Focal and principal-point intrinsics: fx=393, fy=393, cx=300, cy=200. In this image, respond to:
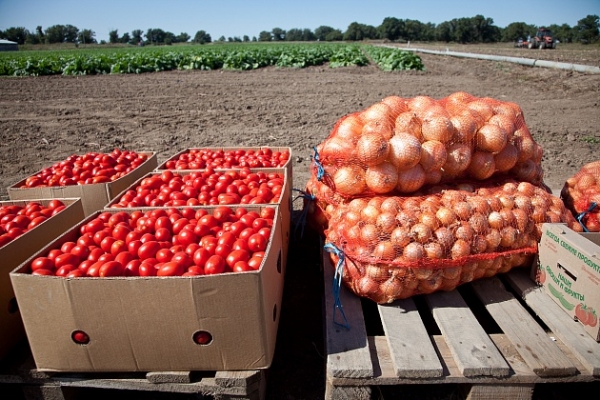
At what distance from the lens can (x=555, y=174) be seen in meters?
6.01

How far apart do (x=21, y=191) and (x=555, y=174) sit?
698 cm

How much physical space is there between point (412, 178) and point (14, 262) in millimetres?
2775

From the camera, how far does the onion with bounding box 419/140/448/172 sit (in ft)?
9.45

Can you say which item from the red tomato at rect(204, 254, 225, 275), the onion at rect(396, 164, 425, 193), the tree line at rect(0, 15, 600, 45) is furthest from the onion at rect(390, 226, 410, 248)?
the tree line at rect(0, 15, 600, 45)

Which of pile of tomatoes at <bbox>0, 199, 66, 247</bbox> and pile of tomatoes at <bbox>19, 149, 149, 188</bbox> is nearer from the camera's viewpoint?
pile of tomatoes at <bbox>0, 199, 66, 247</bbox>

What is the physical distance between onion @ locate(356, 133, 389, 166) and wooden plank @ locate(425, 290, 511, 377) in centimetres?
106

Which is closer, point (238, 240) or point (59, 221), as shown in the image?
point (238, 240)

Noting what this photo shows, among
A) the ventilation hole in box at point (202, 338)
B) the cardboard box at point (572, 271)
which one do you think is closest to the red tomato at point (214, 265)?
the ventilation hole in box at point (202, 338)

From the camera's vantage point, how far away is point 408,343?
235cm

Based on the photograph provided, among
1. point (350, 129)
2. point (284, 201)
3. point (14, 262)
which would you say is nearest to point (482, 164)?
point (350, 129)

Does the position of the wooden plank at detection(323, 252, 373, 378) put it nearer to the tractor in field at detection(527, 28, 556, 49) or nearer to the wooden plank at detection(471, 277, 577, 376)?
the wooden plank at detection(471, 277, 577, 376)

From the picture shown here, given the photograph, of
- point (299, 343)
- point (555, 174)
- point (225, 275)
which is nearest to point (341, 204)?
point (299, 343)

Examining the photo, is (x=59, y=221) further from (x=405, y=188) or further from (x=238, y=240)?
(x=405, y=188)

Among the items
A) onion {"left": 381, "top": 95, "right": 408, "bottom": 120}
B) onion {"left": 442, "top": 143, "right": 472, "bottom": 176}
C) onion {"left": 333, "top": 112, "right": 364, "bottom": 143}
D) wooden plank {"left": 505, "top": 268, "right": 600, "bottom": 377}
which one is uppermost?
onion {"left": 381, "top": 95, "right": 408, "bottom": 120}
